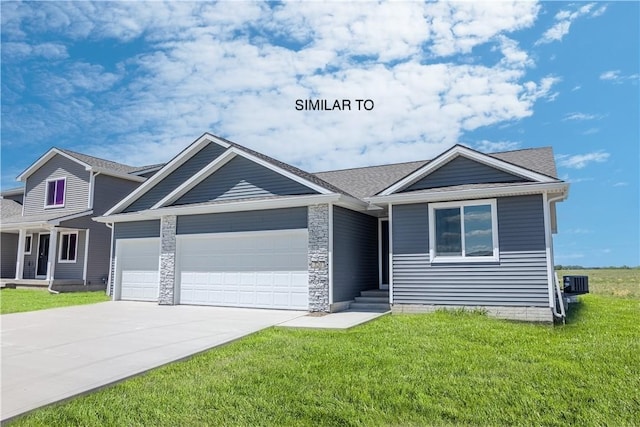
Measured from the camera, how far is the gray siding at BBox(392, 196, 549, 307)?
396 inches

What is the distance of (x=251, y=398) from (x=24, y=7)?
12223mm

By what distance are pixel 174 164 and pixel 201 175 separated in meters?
2.60

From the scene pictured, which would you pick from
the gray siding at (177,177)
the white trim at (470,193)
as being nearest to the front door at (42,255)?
the gray siding at (177,177)

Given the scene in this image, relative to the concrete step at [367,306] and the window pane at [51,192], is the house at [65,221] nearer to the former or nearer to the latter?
the window pane at [51,192]

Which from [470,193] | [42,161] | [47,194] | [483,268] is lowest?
[483,268]

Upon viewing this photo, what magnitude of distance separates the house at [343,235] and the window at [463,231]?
1.0 inches

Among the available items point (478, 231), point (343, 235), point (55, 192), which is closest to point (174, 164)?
point (343, 235)

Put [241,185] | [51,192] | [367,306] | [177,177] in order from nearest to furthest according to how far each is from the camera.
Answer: [367,306] → [241,185] → [177,177] → [51,192]

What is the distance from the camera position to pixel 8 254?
25016 millimetres

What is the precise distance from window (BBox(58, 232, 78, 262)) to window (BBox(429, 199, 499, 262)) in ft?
59.5

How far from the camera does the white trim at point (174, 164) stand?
15.4m

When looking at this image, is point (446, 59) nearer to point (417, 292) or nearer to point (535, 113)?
point (535, 113)

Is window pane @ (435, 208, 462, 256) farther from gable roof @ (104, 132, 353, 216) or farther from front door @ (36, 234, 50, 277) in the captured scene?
front door @ (36, 234, 50, 277)

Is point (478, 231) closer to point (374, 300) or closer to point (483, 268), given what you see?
point (483, 268)
